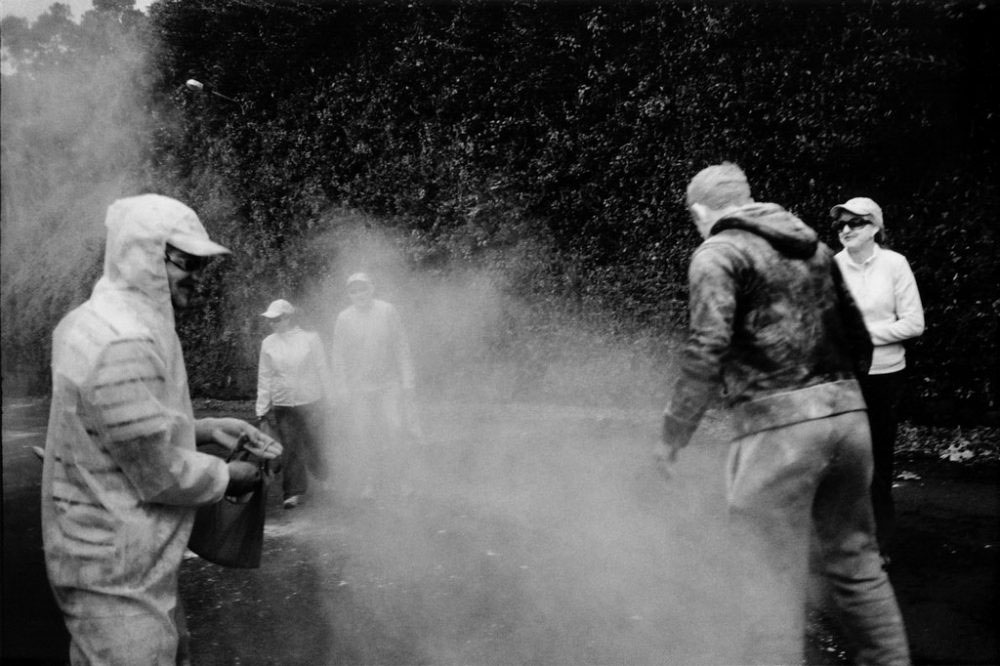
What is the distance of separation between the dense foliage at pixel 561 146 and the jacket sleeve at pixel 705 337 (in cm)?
391

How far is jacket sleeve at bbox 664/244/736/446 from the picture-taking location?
2.96 metres

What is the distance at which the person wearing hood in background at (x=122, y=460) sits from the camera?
2.11 metres

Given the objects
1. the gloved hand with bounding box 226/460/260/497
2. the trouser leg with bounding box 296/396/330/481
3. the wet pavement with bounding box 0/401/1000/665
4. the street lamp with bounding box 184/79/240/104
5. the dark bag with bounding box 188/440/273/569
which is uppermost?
the street lamp with bounding box 184/79/240/104

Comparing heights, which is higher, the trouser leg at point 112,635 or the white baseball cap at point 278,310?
the white baseball cap at point 278,310

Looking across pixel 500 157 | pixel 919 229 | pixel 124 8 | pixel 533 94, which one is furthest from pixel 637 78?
pixel 124 8

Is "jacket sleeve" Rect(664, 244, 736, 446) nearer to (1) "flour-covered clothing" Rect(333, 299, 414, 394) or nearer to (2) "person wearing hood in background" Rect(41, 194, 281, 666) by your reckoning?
(2) "person wearing hood in background" Rect(41, 194, 281, 666)

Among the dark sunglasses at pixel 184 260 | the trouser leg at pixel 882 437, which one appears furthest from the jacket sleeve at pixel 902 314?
the dark sunglasses at pixel 184 260

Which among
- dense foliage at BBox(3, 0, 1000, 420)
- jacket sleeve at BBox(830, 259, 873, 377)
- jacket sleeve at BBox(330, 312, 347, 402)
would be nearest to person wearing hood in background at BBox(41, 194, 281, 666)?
jacket sleeve at BBox(830, 259, 873, 377)

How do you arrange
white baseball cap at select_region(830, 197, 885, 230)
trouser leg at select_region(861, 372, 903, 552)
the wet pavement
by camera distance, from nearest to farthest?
1. the wet pavement
2. trouser leg at select_region(861, 372, 903, 552)
3. white baseball cap at select_region(830, 197, 885, 230)

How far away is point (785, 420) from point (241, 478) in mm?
1970

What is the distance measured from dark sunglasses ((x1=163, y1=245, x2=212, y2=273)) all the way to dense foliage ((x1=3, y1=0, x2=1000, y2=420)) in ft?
9.18

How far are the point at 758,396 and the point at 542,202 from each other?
730cm

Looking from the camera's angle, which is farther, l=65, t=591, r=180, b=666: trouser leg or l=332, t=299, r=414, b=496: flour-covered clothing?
l=332, t=299, r=414, b=496: flour-covered clothing

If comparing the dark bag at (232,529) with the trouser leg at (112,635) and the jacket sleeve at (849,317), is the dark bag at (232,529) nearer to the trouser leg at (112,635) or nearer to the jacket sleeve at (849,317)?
the trouser leg at (112,635)
